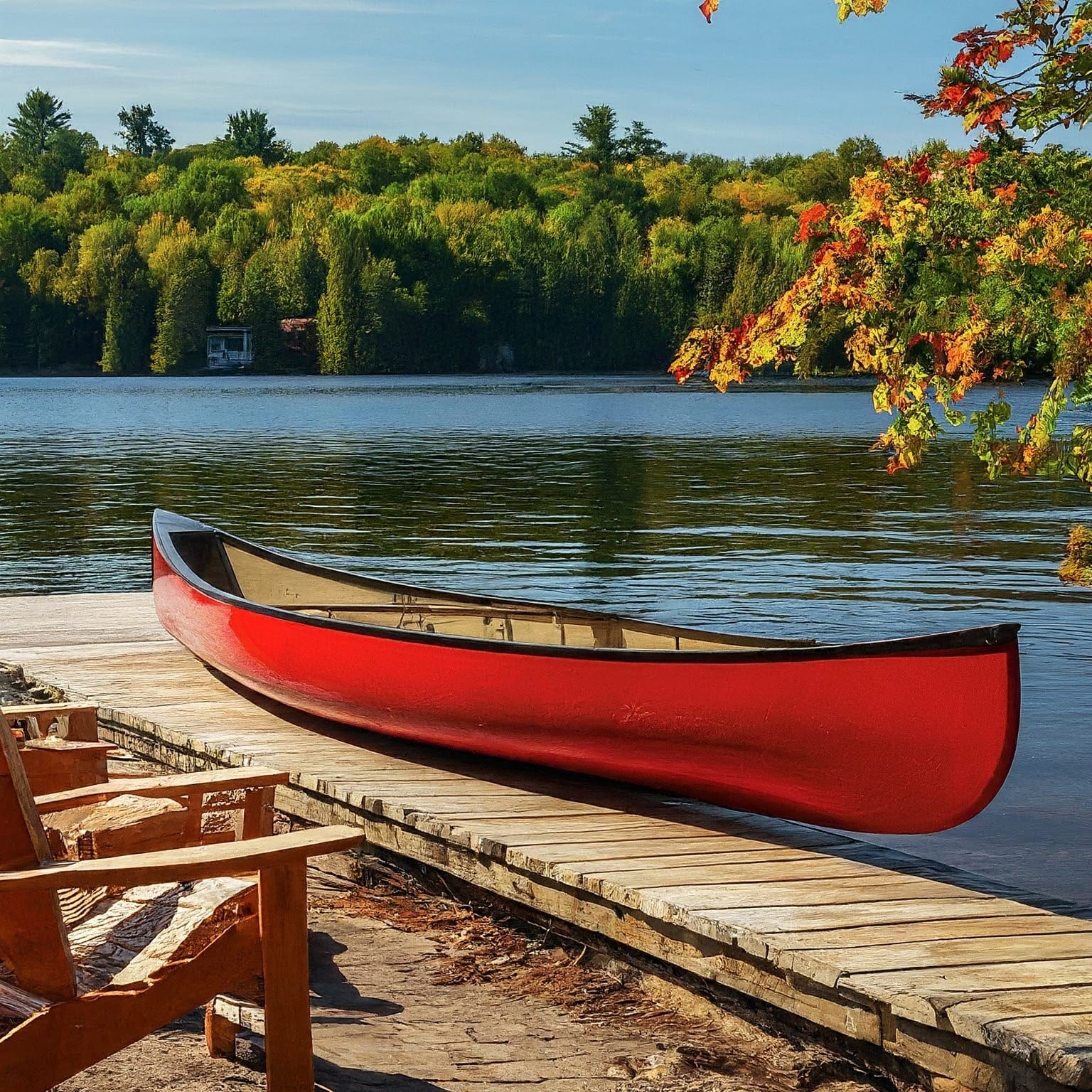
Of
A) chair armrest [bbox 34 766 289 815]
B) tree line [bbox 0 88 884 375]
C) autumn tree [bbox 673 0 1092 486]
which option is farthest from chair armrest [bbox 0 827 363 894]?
tree line [bbox 0 88 884 375]

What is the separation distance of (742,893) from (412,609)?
4245mm

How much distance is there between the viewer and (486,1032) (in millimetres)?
4180

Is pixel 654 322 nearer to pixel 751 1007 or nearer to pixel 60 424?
pixel 60 424

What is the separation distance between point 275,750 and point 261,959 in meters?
3.44

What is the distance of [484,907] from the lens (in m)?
5.27

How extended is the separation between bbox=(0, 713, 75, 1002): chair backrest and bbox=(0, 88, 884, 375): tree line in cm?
10102

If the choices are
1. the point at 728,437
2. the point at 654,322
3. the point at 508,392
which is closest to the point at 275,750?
the point at 728,437

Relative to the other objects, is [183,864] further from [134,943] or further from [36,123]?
[36,123]

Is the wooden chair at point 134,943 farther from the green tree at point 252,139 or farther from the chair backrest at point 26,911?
the green tree at point 252,139

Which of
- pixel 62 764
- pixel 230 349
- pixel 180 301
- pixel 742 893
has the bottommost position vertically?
pixel 742 893

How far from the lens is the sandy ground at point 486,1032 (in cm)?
Result: 376

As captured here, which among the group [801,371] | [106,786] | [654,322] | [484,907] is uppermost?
[654,322]

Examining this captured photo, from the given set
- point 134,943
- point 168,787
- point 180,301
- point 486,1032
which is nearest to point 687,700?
point 486,1032

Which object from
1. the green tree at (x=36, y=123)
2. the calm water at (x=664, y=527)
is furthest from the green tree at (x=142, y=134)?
the calm water at (x=664, y=527)
